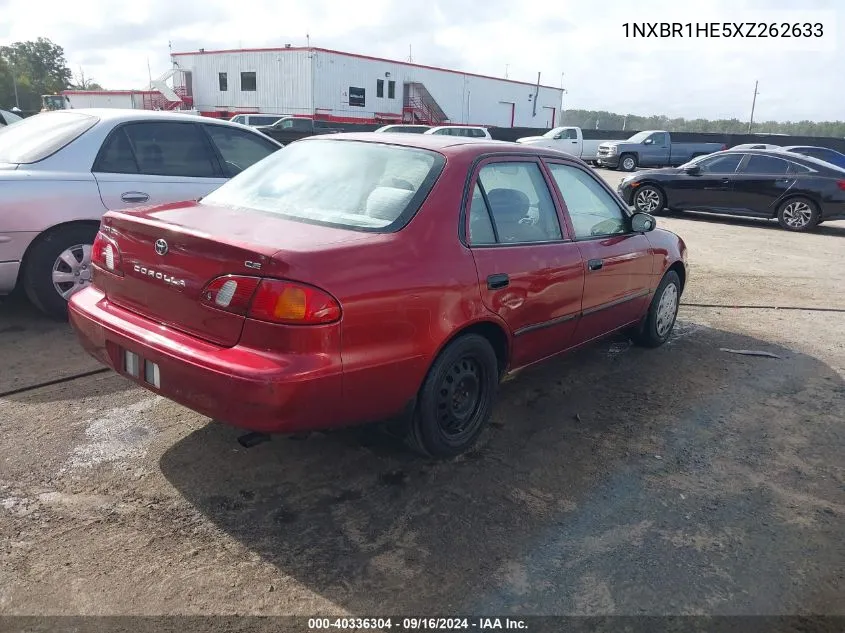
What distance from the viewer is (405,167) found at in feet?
11.3

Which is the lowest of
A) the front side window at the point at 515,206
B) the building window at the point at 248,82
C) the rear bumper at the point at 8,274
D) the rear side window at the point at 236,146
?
the rear bumper at the point at 8,274

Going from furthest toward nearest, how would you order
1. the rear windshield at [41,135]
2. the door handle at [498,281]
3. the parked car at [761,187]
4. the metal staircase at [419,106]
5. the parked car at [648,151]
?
the metal staircase at [419,106] < the parked car at [648,151] < the parked car at [761,187] < the rear windshield at [41,135] < the door handle at [498,281]

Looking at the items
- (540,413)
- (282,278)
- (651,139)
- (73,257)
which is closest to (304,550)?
(282,278)

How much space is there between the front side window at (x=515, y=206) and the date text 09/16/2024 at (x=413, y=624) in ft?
5.66

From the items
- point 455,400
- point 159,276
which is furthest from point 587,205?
point 159,276

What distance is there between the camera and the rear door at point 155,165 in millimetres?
5168

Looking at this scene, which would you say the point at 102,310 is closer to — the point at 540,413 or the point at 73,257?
the point at 73,257

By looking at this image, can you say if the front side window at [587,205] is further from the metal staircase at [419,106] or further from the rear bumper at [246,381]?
the metal staircase at [419,106]

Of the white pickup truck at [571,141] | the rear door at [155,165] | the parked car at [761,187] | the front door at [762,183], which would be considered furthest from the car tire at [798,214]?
the white pickup truck at [571,141]

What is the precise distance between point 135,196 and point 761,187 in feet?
37.9

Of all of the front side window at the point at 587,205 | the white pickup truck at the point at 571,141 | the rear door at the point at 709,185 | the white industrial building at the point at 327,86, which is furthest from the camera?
the white industrial building at the point at 327,86

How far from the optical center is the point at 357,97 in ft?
125

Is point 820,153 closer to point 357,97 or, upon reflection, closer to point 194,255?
point 194,255

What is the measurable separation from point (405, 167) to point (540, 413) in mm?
1720
